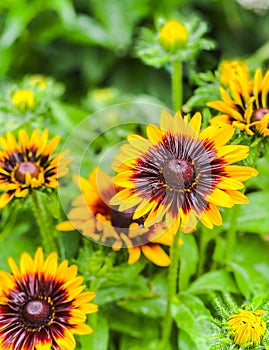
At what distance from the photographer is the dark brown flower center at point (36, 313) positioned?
0.57 meters

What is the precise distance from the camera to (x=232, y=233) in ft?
2.24

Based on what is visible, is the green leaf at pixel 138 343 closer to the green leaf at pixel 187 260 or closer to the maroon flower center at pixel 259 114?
the green leaf at pixel 187 260

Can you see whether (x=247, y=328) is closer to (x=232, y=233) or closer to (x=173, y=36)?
(x=232, y=233)

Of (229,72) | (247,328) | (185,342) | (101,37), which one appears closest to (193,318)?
(185,342)

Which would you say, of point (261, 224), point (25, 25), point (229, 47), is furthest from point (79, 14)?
point (261, 224)

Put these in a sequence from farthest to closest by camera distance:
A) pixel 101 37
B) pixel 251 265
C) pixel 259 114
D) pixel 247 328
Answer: pixel 101 37 → pixel 251 265 → pixel 259 114 → pixel 247 328

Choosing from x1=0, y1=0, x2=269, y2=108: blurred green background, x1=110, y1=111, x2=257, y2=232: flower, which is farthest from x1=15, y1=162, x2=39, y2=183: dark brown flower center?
x1=0, y1=0, x2=269, y2=108: blurred green background

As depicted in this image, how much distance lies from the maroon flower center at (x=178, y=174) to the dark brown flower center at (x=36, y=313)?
16cm

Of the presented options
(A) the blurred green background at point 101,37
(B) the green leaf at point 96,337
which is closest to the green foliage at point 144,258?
(B) the green leaf at point 96,337

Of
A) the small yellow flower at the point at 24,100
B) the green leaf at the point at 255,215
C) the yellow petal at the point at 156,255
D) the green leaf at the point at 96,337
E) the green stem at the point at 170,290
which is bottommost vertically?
the green leaf at the point at 96,337

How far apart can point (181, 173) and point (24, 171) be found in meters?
0.17

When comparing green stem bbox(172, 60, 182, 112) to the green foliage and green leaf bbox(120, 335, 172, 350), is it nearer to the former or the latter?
the green foliage

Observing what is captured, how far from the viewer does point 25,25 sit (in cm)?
146

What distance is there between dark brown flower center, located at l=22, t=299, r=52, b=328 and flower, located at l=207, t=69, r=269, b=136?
9.2 inches
